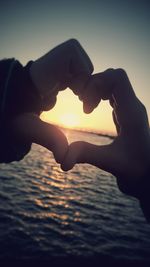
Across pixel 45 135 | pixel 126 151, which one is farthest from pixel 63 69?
pixel 126 151

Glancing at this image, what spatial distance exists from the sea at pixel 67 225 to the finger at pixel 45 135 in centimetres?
843

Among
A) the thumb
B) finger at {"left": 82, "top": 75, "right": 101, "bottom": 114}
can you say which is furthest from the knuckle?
the thumb

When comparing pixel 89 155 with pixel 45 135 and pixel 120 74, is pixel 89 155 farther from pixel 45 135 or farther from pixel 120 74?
pixel 120 74

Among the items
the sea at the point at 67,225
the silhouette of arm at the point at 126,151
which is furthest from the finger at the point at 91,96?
the sea at the point at 67,225

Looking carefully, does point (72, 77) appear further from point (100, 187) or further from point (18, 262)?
point (100, 187)

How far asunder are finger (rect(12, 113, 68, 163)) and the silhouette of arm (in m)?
0.07

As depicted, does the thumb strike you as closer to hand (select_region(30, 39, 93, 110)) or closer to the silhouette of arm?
the silhouette of arm

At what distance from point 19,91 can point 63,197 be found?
16.2 m

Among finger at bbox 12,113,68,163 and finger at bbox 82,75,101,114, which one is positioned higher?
finger at bbox 82,75,101,114

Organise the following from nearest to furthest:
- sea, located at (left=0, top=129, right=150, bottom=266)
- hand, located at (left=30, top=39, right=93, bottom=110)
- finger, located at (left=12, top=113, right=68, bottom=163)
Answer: finger, located at (left=12, top=113, right=68, bottom=163) < hand, located at (left=30, top=39, right=93, bottom=110) < sea, located at (left=0, top=129, right=150, bottom=266)

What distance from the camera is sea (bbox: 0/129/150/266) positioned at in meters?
10.2

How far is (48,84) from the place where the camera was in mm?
2361

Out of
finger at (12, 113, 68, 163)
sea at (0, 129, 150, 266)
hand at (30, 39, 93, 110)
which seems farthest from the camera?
sea at (0, 129, 150, 266)

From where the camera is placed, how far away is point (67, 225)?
12.8 m
